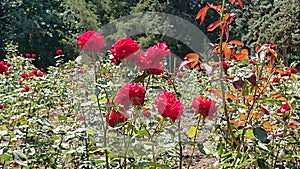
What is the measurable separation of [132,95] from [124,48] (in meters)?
0.11

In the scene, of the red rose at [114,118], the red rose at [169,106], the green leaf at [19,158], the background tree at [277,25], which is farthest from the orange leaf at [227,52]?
the background tree at [277,25]

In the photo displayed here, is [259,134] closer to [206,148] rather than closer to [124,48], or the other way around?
[206,148]

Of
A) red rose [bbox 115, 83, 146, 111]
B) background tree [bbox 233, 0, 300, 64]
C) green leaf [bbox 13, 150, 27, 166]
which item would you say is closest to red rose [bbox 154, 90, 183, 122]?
red rose [bbox 115, 83, 146, 111]

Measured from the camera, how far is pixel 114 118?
1134 millimetres

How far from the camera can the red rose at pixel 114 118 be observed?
3.71 ft

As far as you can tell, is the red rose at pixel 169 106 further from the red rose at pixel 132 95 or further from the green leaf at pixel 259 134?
the green leaf at pixel 259 134

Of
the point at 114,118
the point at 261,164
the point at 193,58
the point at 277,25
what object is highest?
the point at 277,25

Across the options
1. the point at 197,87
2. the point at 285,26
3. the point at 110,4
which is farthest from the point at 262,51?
the point at 285,26

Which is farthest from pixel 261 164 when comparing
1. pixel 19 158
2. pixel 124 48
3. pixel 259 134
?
pixel 19 158

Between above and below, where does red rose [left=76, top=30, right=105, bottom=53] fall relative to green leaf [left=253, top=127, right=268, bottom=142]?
above

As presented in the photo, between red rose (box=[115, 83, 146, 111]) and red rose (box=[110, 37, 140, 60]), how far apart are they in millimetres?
72

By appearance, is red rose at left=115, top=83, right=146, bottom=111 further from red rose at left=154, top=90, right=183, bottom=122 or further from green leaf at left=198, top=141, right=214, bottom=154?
green leaf at left=198, top=141, right=214, bottom=154

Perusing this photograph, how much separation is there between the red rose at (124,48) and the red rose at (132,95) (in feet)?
0.24

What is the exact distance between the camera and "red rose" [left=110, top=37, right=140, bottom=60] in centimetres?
106
